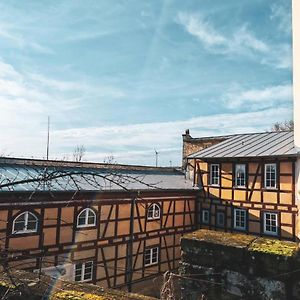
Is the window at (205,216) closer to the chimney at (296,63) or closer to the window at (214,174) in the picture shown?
the window at (214,174)

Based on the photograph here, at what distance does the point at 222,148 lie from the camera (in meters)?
19.2

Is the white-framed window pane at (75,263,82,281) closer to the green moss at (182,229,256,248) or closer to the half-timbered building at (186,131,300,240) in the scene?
the half-timbered building at (186,131,300,240)

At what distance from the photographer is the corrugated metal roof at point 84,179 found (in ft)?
8.51

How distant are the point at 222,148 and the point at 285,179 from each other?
475cm

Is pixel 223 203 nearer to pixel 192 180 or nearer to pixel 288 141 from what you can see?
pixel 192 180

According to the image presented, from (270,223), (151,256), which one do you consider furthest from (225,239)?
(151,256)

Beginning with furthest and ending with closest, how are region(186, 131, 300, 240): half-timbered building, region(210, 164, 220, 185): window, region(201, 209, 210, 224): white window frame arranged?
region(201, 209, 210, 224): white window frame, region(210, 164, 220, 185): window, region(186, 131, 300, 240): half-timbered building

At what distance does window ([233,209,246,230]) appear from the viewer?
1689cm

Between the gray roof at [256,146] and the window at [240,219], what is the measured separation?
10.0ft

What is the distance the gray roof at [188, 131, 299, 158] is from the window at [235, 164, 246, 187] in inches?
28.0

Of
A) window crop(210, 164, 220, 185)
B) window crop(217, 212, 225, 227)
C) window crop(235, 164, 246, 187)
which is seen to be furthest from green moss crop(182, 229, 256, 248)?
window crop(210, 164, 220, 185)

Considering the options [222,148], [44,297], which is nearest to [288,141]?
[222,148]

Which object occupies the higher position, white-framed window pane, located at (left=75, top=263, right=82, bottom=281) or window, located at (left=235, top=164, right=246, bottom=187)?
window, located at (left=235, top=164, right=246, bottom=187)

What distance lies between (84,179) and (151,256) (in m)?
14.9
